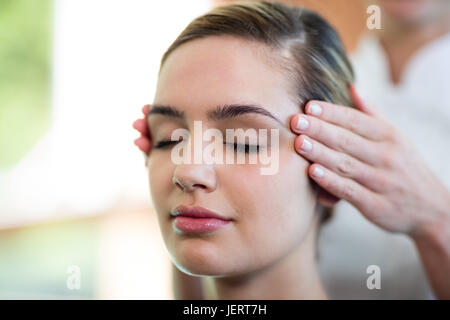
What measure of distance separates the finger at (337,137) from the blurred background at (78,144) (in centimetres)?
47

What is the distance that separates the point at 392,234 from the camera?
1.23 meters

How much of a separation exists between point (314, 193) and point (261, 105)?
0.20 meters

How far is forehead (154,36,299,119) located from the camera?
0.72 m

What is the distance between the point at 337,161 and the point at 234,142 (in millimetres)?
198

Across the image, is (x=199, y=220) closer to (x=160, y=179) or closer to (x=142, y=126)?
(x=160, y=179)

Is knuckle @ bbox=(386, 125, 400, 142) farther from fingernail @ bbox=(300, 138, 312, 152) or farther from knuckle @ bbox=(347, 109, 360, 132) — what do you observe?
fingernail @ bbox=(300, 138, 312, 152)

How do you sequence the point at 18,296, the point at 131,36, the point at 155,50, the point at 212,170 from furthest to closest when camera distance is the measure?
1. the point at 131,36
2. the point at 155,50
3. the point at 18,296
4. the point at 212,170

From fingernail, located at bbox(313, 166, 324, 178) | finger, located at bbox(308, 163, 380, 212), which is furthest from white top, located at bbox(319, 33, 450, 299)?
fingernail, located at bbox(313, 166, 324, 178)

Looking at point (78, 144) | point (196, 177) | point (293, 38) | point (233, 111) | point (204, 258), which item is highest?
point (78, 144)

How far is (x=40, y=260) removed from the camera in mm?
1541

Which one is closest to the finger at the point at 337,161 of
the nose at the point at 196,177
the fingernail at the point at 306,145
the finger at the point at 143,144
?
the fingernail at the point at 306,145

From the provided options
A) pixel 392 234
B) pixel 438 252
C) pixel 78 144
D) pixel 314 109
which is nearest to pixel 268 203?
pixel 314 109
